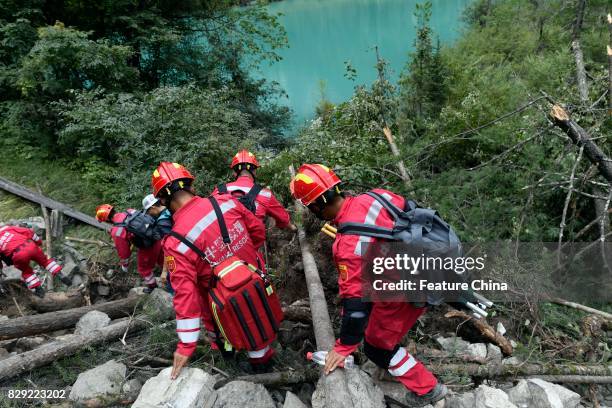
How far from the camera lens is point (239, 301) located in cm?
285

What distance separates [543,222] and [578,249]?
440 millimetres

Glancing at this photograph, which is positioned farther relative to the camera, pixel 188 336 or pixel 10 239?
pixel 10 239

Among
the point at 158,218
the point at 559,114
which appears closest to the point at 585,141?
the point at 559,114

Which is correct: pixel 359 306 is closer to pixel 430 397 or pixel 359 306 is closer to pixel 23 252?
pixel 430 397

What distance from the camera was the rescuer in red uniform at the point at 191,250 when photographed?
2.72 metres

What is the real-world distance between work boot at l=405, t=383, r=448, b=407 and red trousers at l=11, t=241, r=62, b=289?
5246 mm

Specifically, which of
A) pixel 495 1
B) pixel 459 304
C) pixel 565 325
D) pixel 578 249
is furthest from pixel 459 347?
pixel 495 1

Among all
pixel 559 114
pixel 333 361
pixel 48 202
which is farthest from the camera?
pixel 48 202

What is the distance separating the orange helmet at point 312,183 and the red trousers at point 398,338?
90 cm

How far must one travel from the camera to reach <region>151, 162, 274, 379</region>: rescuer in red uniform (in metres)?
2.72

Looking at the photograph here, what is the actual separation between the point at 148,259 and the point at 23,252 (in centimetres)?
170

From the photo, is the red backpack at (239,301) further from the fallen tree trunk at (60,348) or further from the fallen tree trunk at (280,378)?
the fallen tree trunk at (60,348)

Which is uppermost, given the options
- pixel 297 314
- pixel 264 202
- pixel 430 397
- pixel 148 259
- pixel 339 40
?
pixel 339 40

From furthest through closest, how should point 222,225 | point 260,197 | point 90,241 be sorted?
point 90,241, point 260,197, point 222,225
